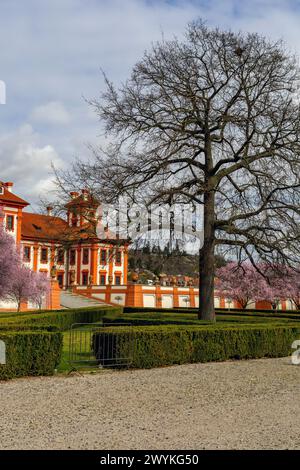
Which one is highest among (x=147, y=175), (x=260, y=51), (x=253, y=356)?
(x=260, y=51)

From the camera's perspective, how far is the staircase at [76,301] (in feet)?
158

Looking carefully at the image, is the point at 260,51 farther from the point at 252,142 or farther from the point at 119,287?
the point at 119,287

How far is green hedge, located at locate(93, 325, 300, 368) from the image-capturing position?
12.7m

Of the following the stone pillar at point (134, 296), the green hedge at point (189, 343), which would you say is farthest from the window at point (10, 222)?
the green hedge at point (189, 343)

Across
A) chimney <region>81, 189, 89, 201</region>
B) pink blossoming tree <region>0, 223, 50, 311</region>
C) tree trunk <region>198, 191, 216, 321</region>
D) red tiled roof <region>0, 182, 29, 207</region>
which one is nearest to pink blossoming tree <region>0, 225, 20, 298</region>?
pink blossoming tree <region>0, 223, 50, 311</region>

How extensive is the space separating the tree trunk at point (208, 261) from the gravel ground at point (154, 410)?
9.15 m

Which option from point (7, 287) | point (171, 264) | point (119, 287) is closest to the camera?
point (171, 264)

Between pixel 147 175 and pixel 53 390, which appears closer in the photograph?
pixel 53 390

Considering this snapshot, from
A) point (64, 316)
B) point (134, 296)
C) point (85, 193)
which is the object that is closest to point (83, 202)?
point (85, 193)

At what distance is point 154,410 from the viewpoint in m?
8.07

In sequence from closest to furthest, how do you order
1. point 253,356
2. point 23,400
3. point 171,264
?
point 23,400 < point 253,356 < point 171,264
